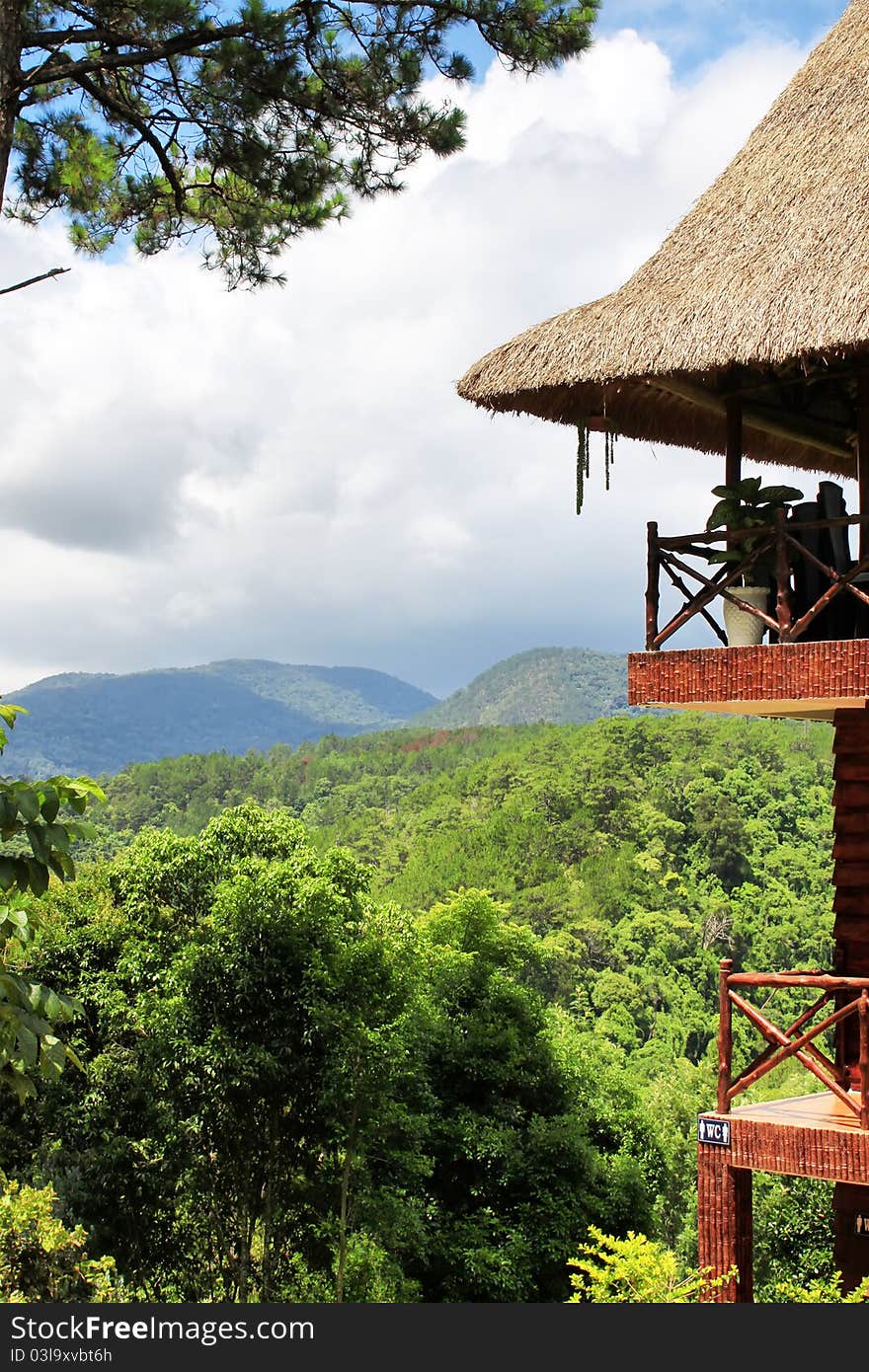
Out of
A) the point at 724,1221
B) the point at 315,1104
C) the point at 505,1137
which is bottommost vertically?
the point at 505,1137

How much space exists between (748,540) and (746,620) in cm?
29

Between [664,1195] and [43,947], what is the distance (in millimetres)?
9531

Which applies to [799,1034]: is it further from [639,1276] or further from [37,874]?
[37,874]

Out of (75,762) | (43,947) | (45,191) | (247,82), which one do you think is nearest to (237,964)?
(43,947)

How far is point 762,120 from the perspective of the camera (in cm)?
604

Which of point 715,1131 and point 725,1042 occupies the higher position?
point 725,1042

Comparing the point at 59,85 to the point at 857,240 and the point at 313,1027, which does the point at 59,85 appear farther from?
the point at 313,1027

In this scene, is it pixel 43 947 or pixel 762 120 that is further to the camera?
pixel 43 947

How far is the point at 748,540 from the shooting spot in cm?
489

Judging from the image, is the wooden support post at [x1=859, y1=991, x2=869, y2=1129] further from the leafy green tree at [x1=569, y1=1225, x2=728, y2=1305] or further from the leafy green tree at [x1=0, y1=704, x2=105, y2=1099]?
the leafy green tree at [x1=0, y1=704, x2=105, y2=1099]

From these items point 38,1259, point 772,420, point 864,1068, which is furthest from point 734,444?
point 38,1259

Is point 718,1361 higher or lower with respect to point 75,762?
lower

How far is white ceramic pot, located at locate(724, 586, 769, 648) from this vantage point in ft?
16.0

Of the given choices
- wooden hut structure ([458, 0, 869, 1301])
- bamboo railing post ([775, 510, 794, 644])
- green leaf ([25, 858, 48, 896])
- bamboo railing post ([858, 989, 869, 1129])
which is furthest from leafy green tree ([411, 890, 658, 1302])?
green leaf ([25, 858, 48, 896])
